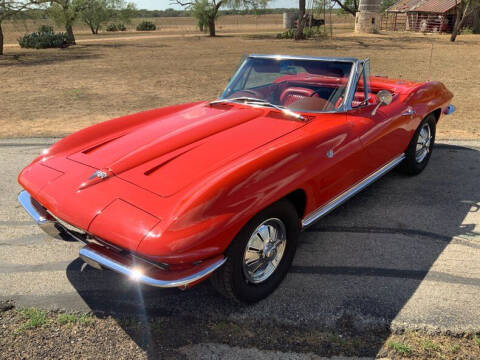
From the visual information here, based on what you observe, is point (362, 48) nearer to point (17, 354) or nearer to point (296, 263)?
point (296, 263)

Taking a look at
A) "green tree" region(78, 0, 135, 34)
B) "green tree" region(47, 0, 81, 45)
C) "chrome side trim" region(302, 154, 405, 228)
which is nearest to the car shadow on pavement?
"chrome side trim" region(302, 154, 405, 228)

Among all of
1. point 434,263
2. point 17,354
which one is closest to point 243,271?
point 17,354

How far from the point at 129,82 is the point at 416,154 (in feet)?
33.1

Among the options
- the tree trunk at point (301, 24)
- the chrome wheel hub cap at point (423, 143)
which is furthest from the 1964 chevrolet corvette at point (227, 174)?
the tree trunk at point (301, 24)

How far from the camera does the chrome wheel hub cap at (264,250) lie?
265 cm

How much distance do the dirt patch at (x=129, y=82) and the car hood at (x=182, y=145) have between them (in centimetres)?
365

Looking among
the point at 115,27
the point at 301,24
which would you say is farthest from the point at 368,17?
the point at 115,27

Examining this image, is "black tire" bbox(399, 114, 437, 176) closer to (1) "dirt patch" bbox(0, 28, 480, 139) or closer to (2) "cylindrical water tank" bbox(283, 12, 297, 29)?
(1) "dirt patch" bbox(0, 28, 480, 139)

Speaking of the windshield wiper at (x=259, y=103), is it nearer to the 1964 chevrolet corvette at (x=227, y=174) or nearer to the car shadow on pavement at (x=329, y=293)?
the 1964 chevrolet corvette at (x=227, y=174)

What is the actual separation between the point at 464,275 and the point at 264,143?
183cm

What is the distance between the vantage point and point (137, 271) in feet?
7.38

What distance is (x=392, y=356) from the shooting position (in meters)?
2.36

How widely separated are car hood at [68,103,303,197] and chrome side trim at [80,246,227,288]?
0.48 m

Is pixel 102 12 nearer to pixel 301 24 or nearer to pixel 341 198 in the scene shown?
pixel 301 24
